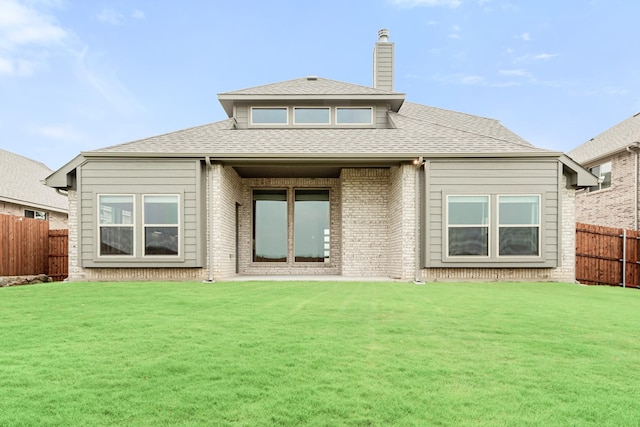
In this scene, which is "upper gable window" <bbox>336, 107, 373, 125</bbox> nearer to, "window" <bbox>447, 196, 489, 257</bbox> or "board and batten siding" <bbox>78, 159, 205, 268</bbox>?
"window" <bbox>447, 196, 489, 257</bbox>

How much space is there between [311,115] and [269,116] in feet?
4.73

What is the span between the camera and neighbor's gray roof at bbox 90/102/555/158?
386 inches

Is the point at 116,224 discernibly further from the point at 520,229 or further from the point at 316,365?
the point at 520,229

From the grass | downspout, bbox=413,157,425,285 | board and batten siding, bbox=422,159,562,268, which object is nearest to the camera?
the grass

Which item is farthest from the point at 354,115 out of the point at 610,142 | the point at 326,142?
the point at 610,142

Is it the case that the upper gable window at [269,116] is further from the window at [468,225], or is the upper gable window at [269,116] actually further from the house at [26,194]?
the house at [26,194]

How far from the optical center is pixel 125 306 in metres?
5.73

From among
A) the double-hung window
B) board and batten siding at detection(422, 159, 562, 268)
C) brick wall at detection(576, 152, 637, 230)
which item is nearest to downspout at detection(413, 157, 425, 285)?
board and batten siding at detection(422, 159, 562, 268)

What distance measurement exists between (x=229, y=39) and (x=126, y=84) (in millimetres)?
8031

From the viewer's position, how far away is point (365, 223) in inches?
453

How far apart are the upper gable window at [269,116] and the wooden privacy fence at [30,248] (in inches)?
295

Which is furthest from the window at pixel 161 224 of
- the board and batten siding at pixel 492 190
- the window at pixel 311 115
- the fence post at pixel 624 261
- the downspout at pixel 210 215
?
the fence post at pixel 624 261

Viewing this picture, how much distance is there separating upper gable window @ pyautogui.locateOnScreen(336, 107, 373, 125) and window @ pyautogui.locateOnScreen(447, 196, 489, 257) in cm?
464

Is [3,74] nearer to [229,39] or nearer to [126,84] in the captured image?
[126,84]
